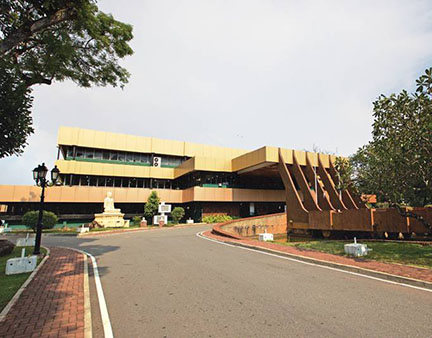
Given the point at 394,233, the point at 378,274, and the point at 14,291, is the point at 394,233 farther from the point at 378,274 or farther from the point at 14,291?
the point at 14,291

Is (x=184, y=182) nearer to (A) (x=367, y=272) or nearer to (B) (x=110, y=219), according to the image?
(B) (x=110, y=219)

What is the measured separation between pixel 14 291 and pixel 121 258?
506 cm

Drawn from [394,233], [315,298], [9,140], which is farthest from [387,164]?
[9,140]

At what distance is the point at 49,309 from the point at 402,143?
1329 centimetres

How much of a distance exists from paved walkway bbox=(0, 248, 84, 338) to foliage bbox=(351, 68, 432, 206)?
1269 centimetres

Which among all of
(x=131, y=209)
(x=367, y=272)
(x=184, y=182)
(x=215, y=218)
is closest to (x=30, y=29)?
(x=367, y=272)

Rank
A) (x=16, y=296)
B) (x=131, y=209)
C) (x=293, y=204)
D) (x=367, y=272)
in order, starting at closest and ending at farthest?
(x=16, y=296)
(x=367, y=272)
(x=293, y=204)
(x=131, y=209)

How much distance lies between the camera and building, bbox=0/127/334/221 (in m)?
33.9

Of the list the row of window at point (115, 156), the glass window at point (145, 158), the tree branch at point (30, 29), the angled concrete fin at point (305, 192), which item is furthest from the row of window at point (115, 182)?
the tree branch at point (30, 29)

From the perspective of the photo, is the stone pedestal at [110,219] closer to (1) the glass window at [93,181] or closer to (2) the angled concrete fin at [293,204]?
(1) the glass window at [93,181]

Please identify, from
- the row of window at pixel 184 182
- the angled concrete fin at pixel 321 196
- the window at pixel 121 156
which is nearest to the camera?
the angled concrete fin at pixel 321 196

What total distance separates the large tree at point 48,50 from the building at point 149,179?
21.5m

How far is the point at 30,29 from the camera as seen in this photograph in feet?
28.7

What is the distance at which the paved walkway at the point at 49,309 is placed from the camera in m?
4.17
